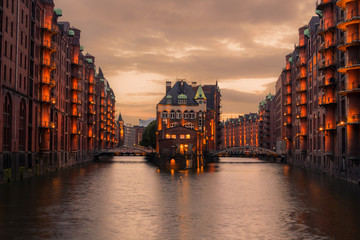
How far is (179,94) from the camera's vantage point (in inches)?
6216

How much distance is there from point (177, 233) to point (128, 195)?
20.9 metres

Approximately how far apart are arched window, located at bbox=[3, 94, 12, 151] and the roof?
97.0 meters

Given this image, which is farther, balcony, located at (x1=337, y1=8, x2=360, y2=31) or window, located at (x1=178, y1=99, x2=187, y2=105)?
window, located at (x1=178, y1=99, x2=187, y2=105)

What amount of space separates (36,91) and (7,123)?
51.5ft

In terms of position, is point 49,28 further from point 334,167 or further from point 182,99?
point 182,99

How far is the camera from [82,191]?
4894 centimetres

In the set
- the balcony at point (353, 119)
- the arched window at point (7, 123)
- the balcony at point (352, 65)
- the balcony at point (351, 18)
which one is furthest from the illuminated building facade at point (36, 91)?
the balcony at point (353, 119)

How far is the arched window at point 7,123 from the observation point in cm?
5761

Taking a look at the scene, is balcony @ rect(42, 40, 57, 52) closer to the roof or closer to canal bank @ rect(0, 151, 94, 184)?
canal bank @ rect(0, 151, 94, 184)

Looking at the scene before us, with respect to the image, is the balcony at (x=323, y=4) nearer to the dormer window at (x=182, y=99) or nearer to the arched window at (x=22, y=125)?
the arched window at (x=22, y=125)

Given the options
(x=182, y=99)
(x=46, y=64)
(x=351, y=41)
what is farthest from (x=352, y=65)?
(x=182, y=99)

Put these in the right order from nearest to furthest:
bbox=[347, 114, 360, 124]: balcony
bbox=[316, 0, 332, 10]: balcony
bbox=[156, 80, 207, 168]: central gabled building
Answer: bbox=[347, 114, 360, 124]: balcony → bbox=[316, 0, 332, 10]: balcony → bbox=[156, 80, 207, 168]: central gabled building

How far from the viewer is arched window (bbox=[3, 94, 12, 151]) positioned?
57612 millimetres

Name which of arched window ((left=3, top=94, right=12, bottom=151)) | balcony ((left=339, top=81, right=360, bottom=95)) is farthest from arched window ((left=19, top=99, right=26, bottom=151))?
balcony ((left=339, top=81, right=360, bottom=95))
